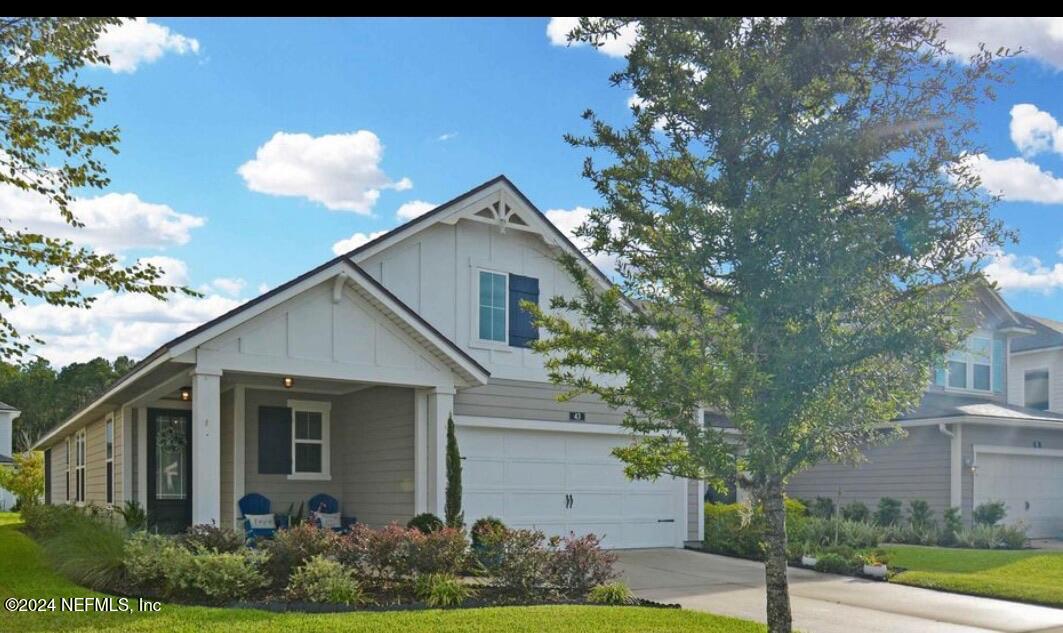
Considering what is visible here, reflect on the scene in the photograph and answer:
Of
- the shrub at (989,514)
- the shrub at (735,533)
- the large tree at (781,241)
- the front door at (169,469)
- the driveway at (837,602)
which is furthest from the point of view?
the shrub at (989,514)

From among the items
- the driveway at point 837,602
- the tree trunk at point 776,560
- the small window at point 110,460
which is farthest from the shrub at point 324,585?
the small window at point 110,460

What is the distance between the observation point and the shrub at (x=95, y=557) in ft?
36.4

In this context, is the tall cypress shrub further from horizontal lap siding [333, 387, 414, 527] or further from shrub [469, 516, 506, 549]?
horizontal lap siding [333, 387, 414, 527]

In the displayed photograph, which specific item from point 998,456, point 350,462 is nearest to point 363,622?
point 350,462

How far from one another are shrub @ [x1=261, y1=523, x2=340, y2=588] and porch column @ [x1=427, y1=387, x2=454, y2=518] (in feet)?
11.3

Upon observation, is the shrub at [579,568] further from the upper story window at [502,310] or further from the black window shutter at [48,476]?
the black window shutter at [48,476]

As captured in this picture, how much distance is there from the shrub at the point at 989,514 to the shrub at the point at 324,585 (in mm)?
15649

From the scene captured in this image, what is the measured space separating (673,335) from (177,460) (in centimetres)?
1255

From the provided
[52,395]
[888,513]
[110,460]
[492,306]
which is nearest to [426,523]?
[492,306]

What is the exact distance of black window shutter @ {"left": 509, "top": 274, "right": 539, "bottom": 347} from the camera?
57.4 ft

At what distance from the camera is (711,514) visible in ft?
64.3

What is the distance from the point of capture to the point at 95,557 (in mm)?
11453

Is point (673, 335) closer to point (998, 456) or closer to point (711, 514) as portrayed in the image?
point (711, 514)

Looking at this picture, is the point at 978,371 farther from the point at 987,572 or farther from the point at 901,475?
the point at 987,572
